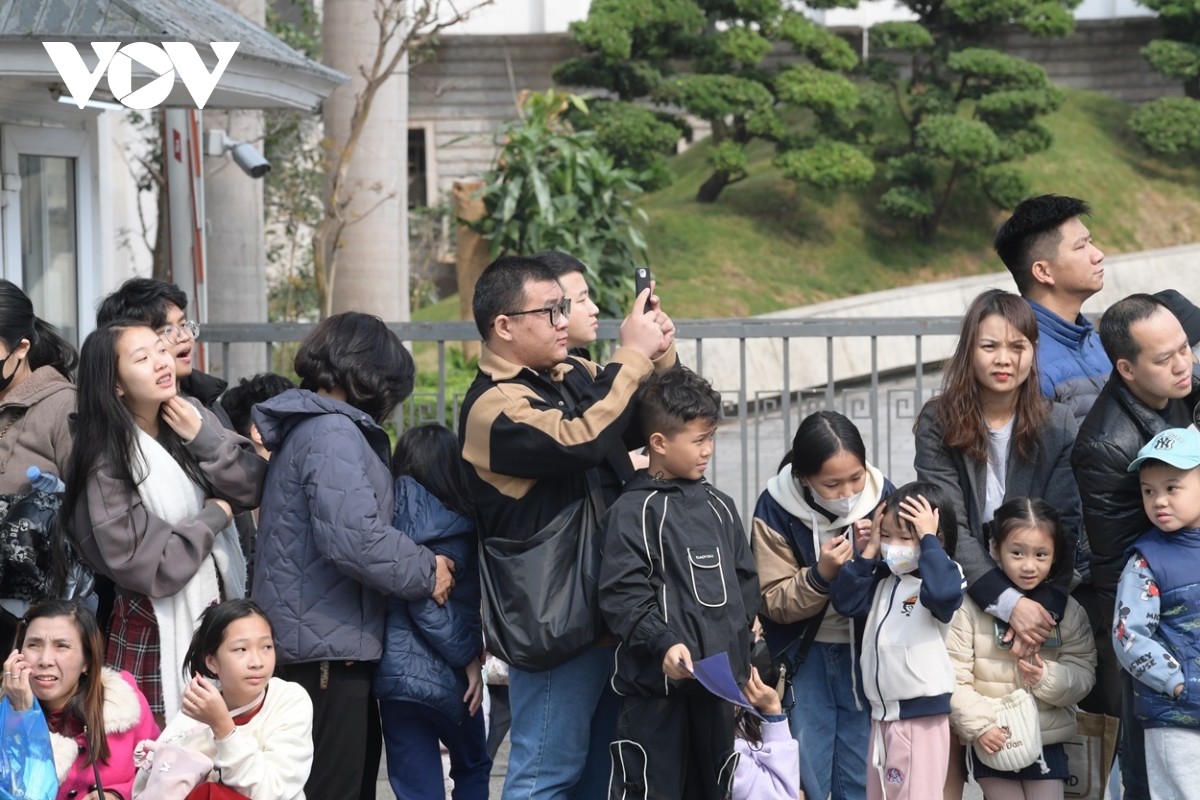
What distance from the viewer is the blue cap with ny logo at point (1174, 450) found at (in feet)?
12.7

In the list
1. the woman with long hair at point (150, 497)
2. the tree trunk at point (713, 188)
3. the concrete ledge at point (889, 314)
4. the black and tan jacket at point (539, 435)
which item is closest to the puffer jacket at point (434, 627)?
the black and tan jacket at point (539, 435)

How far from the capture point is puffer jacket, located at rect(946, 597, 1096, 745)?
422 centimetres

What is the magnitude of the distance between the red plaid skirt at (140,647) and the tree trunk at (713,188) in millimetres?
17116

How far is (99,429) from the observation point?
4.05 metres

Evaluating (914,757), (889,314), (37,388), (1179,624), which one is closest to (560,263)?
(37,388)

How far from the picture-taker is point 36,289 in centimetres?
683

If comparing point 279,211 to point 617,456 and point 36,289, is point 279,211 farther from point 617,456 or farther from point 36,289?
point 617,456

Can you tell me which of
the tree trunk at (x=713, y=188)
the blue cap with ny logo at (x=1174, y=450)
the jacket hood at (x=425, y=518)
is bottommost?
the jacket hood at (x=425, y=518)

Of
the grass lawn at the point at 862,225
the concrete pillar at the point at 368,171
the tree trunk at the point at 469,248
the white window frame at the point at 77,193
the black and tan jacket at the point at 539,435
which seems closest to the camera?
the black and tan jacket at the point at 539,435

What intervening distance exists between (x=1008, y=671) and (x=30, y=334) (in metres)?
3.22

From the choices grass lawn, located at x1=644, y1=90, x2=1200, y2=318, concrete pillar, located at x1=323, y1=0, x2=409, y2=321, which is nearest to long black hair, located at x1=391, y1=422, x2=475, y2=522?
concrete pillar, located at x1=323, y1=0, x2=409, y2=321

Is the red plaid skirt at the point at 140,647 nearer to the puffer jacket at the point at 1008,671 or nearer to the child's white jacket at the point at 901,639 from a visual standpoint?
the child's white jacket at the point at 901,639

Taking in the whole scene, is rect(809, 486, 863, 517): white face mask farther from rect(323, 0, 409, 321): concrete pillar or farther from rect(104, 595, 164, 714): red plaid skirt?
rect(323, 0, 409, 321): concrete pillar

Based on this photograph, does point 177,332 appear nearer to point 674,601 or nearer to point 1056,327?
point 674,601
